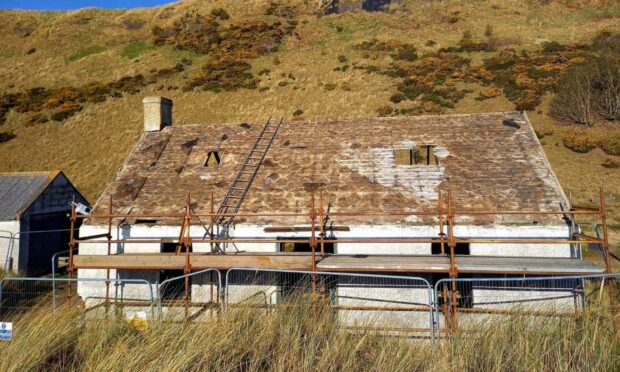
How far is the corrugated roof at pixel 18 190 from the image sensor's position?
18.8 metres

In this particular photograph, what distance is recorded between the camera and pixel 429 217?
1177cm

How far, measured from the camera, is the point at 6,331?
19.9ft

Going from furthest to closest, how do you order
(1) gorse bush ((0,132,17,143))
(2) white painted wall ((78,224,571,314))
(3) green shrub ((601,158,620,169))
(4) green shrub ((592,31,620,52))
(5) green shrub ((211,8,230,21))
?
(5) green shrub ((211,8,230,21))
(4) green shrub ((592,31,620,52))
(1) gorse bush ((0,132,17,143))
(3) green shrub ((601,158,620,169))
(2) white painted wall ((78,224,571,314))

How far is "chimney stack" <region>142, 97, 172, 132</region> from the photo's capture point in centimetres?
1716

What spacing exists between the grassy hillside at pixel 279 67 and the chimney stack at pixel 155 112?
16.0 m

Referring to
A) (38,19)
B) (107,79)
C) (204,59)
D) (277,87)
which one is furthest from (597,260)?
(38,19)

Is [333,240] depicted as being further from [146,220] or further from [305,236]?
[146,220]

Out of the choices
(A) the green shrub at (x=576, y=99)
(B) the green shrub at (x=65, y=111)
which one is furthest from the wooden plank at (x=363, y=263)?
(B) the green shrub at (x=65, y=111)

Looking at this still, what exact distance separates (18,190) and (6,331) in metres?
17.0

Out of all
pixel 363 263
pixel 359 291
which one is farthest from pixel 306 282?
pixel 363 263

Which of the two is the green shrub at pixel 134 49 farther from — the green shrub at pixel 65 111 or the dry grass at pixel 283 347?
the dry grass at pixel 283 347

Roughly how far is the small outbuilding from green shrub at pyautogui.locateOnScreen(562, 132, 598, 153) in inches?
1297

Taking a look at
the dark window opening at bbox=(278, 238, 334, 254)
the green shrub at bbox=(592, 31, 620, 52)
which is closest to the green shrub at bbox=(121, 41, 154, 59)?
the dark window opening at bbox=(278, 238, 334, 254)

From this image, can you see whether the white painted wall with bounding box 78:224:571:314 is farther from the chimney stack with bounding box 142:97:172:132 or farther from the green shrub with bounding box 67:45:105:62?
the green shrub with bounding box 67:45:105:62
